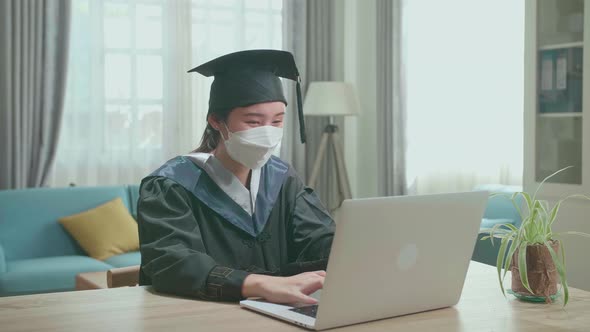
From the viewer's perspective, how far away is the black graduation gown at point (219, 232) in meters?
1.79

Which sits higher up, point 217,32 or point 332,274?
point 217,32

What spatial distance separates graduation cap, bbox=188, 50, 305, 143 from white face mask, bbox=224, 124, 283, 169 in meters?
0.07

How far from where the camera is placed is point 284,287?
1688mm

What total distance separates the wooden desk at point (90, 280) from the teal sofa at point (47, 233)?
A: 29 centimetres

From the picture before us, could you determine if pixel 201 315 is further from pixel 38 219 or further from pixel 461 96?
pixel 461 96

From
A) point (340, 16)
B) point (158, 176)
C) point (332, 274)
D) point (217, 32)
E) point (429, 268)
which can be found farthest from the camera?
point (340, 16)

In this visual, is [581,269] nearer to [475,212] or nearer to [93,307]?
[475,212]

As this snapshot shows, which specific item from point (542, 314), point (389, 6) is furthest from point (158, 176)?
point (389, 6)

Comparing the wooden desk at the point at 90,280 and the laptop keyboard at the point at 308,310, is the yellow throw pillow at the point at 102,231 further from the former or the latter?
the laptop keyboard at the point at 308,310

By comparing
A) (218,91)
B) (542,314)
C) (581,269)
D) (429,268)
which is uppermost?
(218,91)

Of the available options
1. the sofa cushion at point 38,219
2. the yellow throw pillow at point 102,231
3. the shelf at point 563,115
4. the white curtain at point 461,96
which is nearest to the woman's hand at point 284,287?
the shelf at point 563,115

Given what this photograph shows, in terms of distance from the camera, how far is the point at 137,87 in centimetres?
546

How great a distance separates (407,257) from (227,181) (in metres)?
0.71

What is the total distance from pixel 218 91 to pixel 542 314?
984mm
